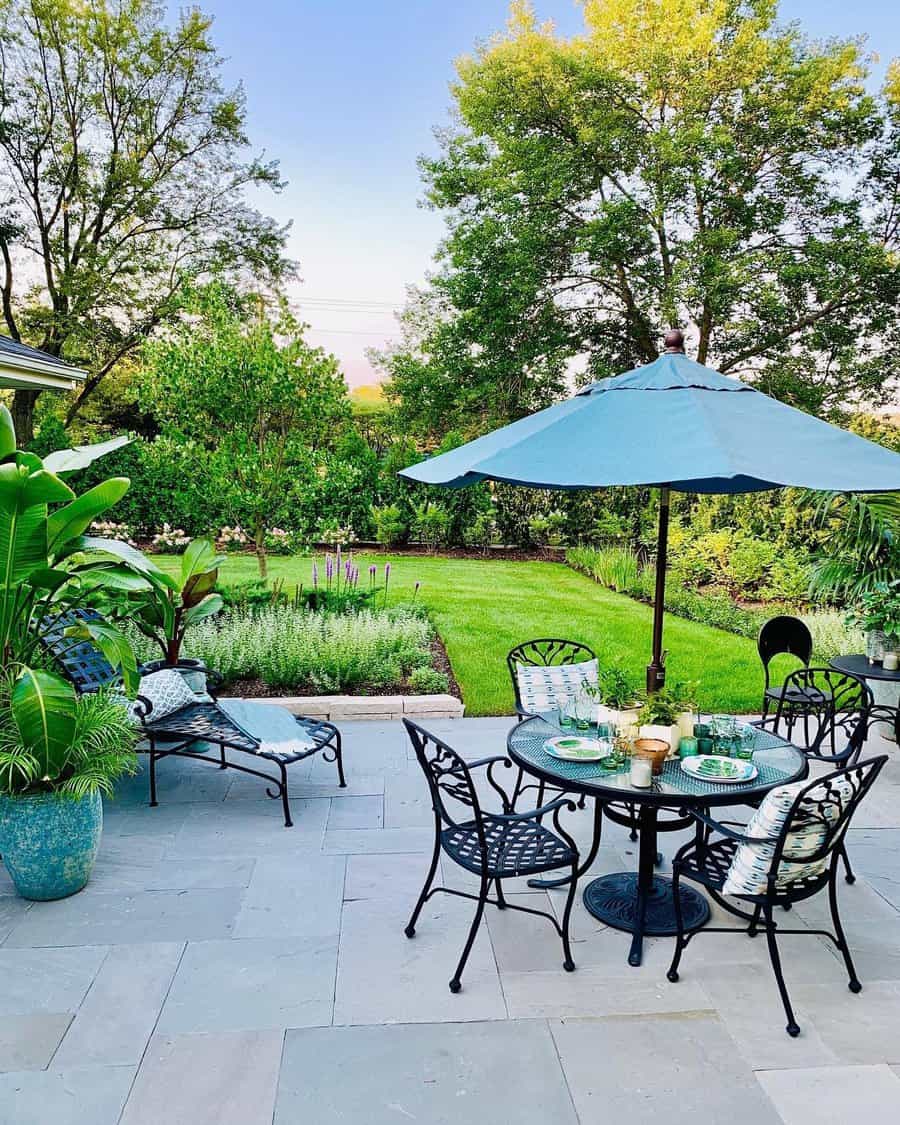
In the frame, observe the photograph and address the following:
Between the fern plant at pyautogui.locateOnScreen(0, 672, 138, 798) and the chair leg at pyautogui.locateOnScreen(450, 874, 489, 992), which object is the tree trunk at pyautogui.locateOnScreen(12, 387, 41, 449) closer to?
the fern plant at pyautogui.locateOnScreen(0, 672, 138, 798)

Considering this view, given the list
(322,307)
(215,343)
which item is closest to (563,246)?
(322,307)

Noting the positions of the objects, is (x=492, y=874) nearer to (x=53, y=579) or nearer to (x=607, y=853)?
(x=607, y=853)

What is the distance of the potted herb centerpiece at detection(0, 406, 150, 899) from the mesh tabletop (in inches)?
80.0

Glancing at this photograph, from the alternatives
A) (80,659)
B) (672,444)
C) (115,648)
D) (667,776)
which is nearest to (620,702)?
(667,776)

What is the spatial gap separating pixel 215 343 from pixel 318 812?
5248 mm

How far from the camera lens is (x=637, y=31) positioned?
15.8 metres

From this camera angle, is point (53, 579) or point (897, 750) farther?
point (897, 750)

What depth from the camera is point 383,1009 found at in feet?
9.87

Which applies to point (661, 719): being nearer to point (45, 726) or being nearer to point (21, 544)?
point (45, 726)

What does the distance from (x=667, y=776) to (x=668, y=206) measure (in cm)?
1447

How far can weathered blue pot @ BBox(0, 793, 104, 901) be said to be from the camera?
3740mm

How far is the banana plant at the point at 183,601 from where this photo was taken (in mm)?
5996

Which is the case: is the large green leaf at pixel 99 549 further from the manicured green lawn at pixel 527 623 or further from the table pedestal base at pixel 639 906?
the manicured green lawn at pixel 527 623

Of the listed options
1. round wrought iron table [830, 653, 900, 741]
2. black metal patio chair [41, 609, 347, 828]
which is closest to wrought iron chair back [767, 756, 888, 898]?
black metal patio chair [41, 609, 347, 828]
